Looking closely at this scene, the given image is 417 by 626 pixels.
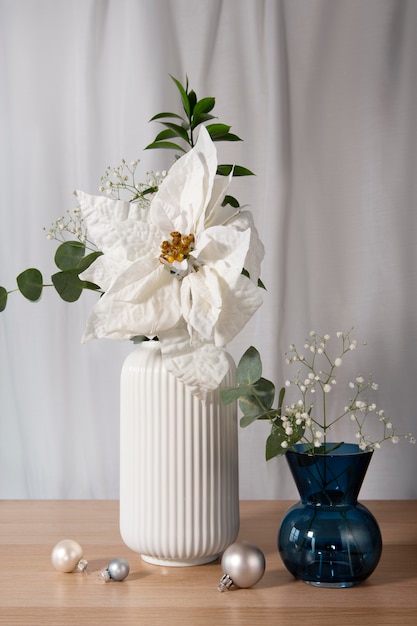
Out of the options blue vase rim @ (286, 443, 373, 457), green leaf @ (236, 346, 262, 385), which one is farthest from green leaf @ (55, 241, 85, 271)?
blue vase rim @ (286, 443, 373, 457)

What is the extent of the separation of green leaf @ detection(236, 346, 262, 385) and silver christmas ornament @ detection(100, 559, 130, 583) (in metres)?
0.24

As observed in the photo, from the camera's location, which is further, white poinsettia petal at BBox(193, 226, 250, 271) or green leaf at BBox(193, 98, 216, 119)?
green leaf at BBox(193, 98, 216, 119)

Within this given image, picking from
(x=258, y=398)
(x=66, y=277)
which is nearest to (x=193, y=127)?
(x=66, y=277)

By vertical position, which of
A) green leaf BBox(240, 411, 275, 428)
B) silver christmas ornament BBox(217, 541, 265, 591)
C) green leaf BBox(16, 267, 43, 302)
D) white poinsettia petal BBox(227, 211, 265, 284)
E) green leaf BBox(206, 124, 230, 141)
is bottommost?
silver christmas ornament BBox(217, 541, 265, 591)

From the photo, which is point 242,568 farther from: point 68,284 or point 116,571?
point 68,284

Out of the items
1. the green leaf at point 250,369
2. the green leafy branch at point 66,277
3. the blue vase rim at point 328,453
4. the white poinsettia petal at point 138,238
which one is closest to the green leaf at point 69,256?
the green leafy branch at point 66,277

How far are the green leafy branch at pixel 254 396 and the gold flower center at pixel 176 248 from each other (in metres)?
0.13

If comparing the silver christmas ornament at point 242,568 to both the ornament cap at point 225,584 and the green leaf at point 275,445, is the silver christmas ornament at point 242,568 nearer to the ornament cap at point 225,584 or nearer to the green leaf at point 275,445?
the ornament cap at point 225,584

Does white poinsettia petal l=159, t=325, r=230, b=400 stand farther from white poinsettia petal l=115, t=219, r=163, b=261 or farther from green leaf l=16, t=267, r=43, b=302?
green leaf l=16, t=267, r=43, b=302

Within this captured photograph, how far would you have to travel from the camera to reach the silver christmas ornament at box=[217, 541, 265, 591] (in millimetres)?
725

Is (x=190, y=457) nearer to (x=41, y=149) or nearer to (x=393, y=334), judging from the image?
(x=393, y=334)

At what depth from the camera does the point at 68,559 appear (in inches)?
30.7

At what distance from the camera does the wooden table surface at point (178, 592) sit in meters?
0.66

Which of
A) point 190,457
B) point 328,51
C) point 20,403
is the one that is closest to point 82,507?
point 20,403
